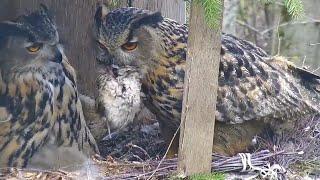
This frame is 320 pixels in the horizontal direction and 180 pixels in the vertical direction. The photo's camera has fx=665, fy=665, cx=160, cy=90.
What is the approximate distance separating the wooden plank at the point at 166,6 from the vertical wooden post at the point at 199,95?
1.06 meters

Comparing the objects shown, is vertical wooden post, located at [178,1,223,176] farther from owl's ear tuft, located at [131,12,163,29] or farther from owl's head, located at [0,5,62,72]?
owl's head, located at [0,5,62,72]

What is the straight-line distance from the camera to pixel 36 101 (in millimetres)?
2879

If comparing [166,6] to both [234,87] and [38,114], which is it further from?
[38,114]

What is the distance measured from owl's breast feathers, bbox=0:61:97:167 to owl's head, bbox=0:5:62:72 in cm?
5

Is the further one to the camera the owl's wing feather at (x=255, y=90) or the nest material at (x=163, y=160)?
the owl's wing feather at (x=255, y=90)

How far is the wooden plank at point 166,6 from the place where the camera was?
3459mm

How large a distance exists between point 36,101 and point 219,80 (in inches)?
31.6

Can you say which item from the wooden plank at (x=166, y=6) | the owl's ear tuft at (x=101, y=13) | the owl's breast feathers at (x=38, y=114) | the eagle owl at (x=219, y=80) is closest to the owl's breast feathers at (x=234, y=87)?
the eagle owl at (x=219, y=80)

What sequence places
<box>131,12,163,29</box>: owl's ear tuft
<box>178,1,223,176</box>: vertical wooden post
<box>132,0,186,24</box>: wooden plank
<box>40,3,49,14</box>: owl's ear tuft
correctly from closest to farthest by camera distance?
<box>178,1,223,176</box>: vertical wooden post
<box>131,12,163,29</box>: owl's ear tuft
<box>40,3,49,14</box>: owl's ear tuft
<box>132,0,186,24</box>: wooden plank

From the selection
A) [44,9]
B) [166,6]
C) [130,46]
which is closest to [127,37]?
[130,46]

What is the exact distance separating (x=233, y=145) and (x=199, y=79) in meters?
0.68

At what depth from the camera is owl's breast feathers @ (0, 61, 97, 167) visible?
2.81m

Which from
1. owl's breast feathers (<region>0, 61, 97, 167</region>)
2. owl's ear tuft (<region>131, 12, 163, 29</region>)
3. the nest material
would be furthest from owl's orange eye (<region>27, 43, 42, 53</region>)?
the nest material

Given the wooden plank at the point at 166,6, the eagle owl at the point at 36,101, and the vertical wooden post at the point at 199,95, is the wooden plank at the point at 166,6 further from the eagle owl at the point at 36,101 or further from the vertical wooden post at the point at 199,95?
the vertical wooden post at the point at 199,95
